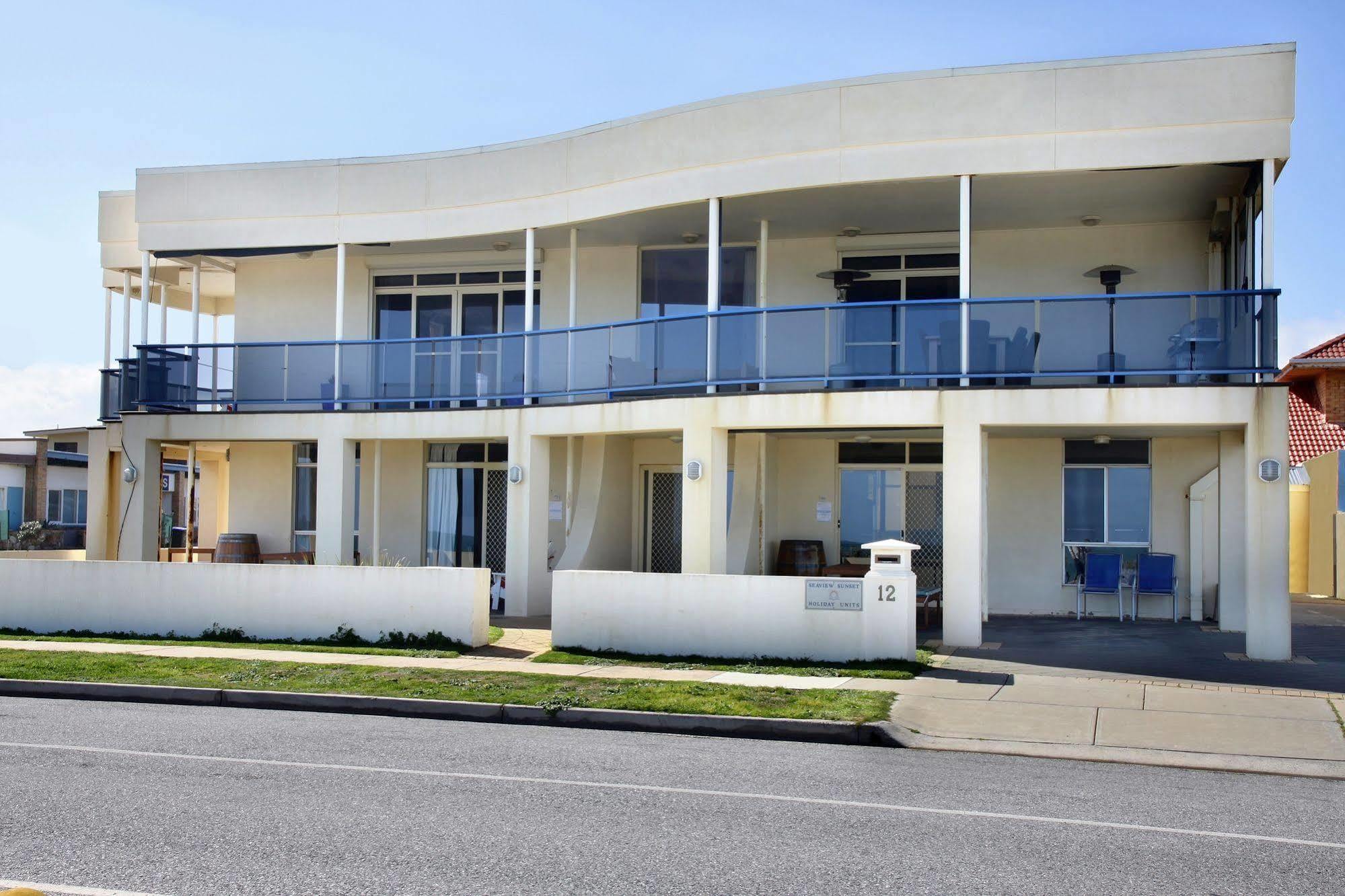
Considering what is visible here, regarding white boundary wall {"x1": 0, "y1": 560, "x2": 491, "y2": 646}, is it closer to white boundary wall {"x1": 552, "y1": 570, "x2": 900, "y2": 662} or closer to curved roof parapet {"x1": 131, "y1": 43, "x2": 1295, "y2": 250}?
white boundary wall {"x1": 552, "y1": 570, "x2": 900, "y2": 662}

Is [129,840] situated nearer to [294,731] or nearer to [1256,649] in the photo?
[294,731]

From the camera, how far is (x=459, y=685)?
13.2 meters

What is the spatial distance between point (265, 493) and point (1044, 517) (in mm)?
13782

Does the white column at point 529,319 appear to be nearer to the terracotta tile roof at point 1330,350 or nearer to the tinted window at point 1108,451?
the tinted window at point 1108,451

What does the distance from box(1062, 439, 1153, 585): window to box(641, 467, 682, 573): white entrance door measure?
6.38m

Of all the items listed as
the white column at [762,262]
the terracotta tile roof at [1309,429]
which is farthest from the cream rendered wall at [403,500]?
the terracotta tile roof at [1309,429]

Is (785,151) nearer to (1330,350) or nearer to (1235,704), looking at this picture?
(1235,704)

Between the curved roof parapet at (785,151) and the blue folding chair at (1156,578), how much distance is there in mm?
6118

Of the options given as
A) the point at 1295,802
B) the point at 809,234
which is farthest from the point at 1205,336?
the point at 1295,802

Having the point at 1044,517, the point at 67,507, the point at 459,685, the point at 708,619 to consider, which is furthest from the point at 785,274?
the point at 67,507

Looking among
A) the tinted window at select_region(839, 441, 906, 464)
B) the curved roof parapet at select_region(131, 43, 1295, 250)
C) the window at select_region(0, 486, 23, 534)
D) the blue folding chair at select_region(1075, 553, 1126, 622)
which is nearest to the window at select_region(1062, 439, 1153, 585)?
the blue folding chair at select_region(1075, 553, 1126, 622)

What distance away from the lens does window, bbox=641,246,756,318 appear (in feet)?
68.8

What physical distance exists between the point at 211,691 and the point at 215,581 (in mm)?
4640

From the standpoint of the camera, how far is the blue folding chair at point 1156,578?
18.9 metres
